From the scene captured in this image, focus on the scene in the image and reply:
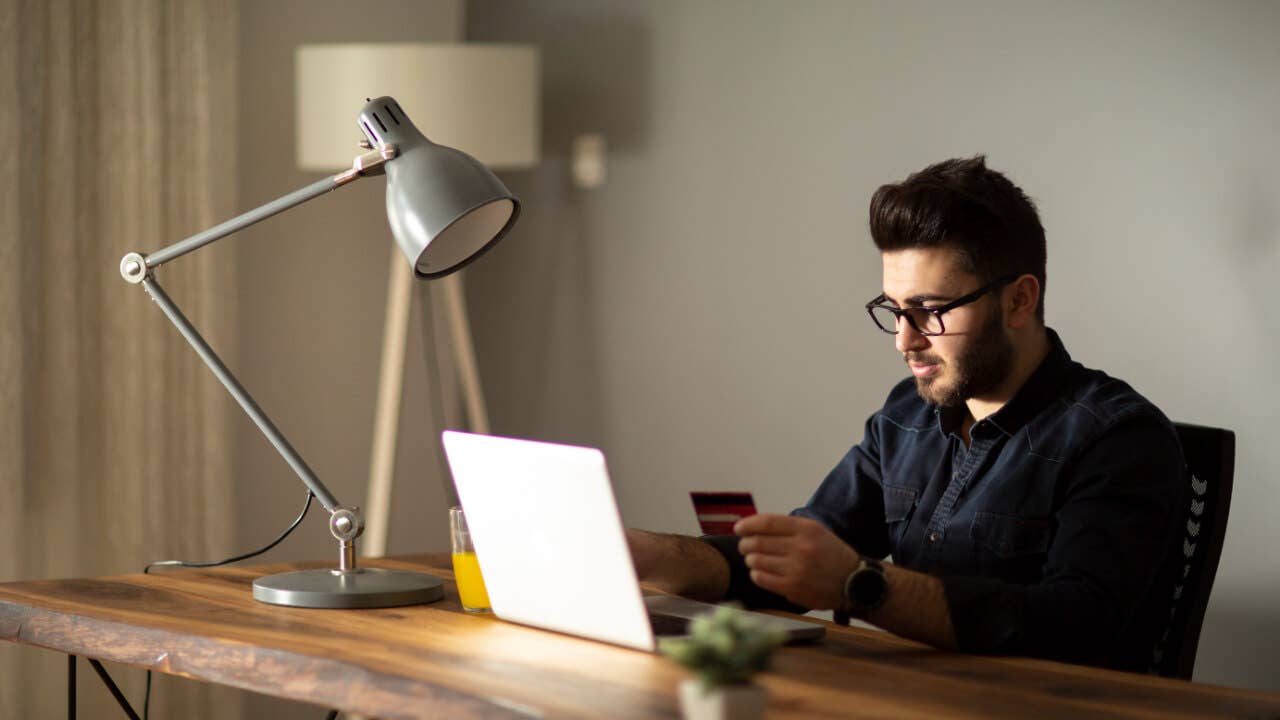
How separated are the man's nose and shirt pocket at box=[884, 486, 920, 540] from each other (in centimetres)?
23

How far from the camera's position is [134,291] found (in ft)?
9.77

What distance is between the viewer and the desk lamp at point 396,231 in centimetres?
161

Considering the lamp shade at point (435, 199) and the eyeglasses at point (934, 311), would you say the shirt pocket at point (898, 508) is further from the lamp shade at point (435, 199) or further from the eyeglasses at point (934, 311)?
the lamp shade at point (435, 199)

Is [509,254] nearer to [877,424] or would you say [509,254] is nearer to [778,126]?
[778,126]

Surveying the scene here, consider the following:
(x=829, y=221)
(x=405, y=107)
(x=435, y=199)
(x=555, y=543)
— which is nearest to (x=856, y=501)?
(x=555, y=543)

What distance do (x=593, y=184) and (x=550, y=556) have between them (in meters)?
2.15

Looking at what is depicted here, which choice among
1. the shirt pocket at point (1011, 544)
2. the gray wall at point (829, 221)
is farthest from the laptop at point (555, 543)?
the gray wall at point (829, 221)

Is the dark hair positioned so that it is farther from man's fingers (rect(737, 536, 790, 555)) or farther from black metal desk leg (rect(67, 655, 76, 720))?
black metal desk leg (rect(67, 655, 76, 720))

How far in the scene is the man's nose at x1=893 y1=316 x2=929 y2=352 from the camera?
1.87m

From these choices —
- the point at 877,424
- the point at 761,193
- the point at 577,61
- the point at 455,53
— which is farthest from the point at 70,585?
the point at 577,61

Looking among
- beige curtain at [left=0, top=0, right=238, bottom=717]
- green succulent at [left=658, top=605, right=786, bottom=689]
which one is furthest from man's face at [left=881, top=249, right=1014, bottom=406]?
beige curtain at [left=0, top=0, right=238, bottom=717]

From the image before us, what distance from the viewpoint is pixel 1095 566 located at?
160cm

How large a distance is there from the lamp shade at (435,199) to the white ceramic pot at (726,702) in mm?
729

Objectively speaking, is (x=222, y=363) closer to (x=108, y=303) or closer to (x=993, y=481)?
(x=993, y=481)
